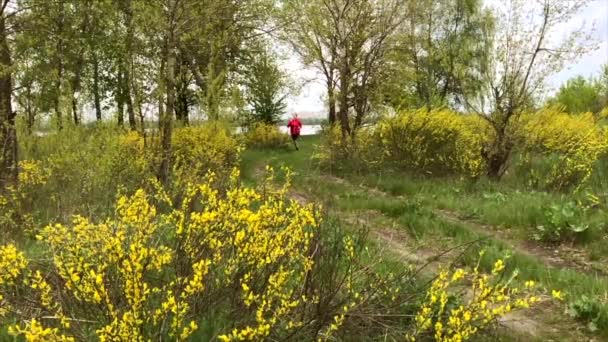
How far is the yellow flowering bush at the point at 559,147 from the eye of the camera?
35.8 ft

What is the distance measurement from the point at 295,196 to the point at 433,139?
14.5 ft

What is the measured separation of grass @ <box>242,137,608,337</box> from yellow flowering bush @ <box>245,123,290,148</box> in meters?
9.36

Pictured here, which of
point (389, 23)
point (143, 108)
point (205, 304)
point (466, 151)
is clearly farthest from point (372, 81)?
point (205, 304)

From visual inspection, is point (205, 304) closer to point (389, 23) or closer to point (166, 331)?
point (166, 331)

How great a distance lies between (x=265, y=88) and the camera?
2694 cm

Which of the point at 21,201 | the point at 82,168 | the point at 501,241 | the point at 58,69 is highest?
the point at 58,69

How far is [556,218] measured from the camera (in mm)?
7766

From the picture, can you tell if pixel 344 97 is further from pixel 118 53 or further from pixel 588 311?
pixel 588 311

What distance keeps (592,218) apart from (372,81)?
31.6 feet

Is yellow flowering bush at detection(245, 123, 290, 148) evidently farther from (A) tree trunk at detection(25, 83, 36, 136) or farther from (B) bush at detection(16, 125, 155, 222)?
(B) bush at detection(16, 125, 155, 222)

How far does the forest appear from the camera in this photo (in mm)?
3230

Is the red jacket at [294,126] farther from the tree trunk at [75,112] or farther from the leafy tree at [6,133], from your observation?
the leafy tree at [6,133]

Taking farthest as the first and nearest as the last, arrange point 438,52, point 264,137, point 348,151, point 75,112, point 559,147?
point 264,137
point 438,52
point 348,151
point 559,147
point 75,112

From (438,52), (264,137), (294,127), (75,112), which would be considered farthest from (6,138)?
(264,137)
